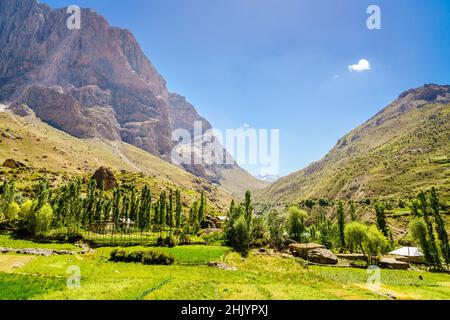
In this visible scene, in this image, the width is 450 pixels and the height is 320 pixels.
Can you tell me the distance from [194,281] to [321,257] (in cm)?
4002

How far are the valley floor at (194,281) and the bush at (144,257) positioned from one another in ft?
7.45

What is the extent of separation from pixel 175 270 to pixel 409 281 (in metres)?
43.1

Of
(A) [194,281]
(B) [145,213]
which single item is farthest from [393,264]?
(B) [145,213]

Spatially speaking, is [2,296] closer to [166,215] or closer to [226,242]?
[226,242]

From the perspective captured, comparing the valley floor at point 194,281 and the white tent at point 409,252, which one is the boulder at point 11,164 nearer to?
the valley floor at point 194,281

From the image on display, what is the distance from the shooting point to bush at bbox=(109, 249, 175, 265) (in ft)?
183

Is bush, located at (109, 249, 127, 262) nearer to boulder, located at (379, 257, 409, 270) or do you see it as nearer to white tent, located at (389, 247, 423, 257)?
boulder, located at (379, 257, 409, 270)

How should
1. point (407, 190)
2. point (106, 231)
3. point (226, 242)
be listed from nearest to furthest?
1. point (226, 242)
2. point (106, 231)
3. point (407, 190)

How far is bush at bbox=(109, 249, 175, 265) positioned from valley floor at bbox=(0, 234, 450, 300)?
227cm

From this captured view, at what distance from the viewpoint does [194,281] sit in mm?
40219

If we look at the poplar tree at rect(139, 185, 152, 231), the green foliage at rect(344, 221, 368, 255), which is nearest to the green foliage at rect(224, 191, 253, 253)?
the green foliage at rect(344, 221, 368, 255)
